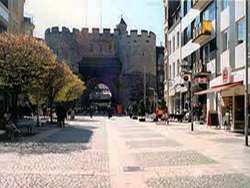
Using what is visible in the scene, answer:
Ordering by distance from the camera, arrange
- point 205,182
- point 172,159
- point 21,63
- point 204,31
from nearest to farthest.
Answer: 1. point 205,182
2. point 172,159
3. point 21,63
4. point 204,31

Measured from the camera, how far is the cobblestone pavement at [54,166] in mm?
7539

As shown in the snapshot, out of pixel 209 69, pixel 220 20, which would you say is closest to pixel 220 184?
pixel 220 20

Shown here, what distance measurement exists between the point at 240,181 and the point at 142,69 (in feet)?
211

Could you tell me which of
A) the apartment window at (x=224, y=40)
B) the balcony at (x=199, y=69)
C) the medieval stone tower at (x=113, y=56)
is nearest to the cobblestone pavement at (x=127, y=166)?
the apartment window at (x=224, y=40)

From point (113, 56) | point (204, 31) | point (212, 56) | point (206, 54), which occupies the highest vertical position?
point (113, 56)

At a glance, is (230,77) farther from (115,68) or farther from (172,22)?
(115,68)

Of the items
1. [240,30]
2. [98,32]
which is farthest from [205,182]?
[98,32]

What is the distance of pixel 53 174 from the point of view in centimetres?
837

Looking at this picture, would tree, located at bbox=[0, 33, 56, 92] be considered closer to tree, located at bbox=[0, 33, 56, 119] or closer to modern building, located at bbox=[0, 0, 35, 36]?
tree, located at bbox=[0, 33, 56, 119]

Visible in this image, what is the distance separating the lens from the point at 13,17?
4088 centimetres

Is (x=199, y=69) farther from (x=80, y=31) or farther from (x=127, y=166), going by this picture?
(x=80, y=31)

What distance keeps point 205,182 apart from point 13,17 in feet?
122

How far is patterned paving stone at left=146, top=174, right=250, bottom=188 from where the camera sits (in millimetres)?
7207

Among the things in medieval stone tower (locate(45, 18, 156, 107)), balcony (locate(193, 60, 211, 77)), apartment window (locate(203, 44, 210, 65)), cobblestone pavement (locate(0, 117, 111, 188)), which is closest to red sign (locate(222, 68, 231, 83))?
balcony (locate(193, 60, 211, 77))
